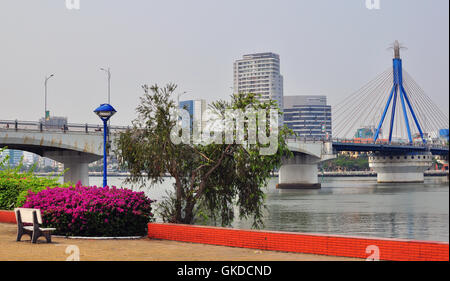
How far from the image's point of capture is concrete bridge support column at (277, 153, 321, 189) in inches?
4273

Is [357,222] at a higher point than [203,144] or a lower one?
lower

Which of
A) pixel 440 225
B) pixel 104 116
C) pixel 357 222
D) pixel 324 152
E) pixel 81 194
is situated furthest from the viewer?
pixel 324 152

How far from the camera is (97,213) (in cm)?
1906

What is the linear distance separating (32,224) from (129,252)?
4.34 meters

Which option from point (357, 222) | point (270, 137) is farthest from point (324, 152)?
point (270, 137)

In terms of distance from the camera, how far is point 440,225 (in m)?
44.0

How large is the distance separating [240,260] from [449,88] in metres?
6.61

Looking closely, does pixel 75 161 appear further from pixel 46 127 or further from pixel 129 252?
pixel 129 252

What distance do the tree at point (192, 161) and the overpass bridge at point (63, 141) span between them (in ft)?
98.1

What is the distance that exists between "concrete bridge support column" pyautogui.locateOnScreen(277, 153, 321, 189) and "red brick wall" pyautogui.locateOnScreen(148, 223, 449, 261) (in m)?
91.0

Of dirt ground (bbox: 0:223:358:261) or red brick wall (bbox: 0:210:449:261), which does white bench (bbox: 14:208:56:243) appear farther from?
red brick wall (bbox: 0:210:449:261)

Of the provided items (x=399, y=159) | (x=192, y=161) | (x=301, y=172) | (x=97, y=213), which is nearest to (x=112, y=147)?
(x=192, y=161)
